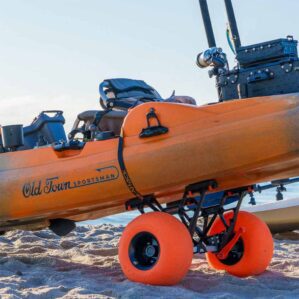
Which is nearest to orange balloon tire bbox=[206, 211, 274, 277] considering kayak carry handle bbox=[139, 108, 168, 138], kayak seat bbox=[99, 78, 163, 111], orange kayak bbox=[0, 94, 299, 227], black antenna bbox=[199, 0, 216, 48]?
orange kayak bbox=[0, 94, 299, 227]

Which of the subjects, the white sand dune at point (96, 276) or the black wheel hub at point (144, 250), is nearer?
the white sand dune at point (96, 276)

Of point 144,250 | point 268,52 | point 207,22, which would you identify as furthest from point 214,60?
point 207,22

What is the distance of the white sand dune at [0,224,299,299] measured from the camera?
3.44 metres

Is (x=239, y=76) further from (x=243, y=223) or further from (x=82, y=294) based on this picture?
(x=82, y=294)

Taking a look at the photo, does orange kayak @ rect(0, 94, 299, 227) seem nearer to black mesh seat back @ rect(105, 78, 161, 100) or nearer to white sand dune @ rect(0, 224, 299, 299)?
white sand dune @ rect(0, 224, 299, 299)

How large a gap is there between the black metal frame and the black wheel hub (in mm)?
212

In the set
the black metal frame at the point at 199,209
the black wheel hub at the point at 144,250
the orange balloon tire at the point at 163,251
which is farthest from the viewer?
the black metal frame at the point at 199,209

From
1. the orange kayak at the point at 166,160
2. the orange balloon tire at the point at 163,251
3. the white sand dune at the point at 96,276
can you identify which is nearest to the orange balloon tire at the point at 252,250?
the white sand dune at the point at 96,276

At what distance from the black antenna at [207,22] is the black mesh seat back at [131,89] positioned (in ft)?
14.2

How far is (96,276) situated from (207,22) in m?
6.04

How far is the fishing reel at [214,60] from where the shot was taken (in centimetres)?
446

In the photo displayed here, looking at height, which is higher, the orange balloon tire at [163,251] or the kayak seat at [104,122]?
the kayak seat at [104,122]

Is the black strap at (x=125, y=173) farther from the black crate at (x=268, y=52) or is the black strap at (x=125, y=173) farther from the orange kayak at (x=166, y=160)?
the black crate at (x=268, y=52)

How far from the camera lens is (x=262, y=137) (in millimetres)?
3633
